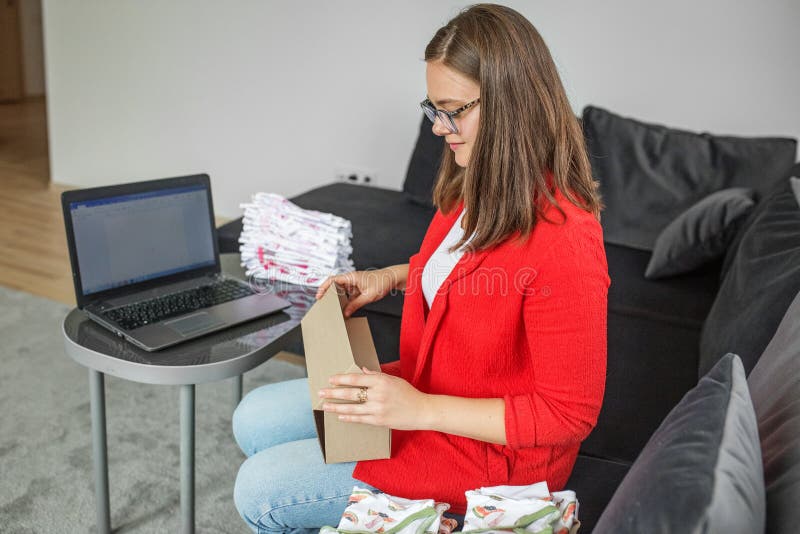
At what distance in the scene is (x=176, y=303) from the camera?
63.2 inches

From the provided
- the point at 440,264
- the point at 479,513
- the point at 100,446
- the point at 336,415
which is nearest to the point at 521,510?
the point at 479,513

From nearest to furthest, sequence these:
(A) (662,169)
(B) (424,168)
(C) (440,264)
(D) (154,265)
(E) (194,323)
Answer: (C) (440,264)
(E) (194,323)
(D) (154,265)
(A) (662,169)
(B) (424,168)

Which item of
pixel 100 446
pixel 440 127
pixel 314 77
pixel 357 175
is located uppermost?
pixel 440 127

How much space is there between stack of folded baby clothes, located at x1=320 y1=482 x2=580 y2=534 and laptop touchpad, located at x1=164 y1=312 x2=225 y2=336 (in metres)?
0.56

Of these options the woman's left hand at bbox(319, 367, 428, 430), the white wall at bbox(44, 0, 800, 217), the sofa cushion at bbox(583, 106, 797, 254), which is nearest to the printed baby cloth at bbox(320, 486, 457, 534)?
the woman's left hand at bbox(319, 367, 428, 430)

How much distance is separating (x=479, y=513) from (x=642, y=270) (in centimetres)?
167

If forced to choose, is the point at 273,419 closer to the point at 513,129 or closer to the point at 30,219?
the point at 513,129

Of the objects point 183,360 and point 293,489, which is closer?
point 293,489

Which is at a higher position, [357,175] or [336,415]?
[336,415]

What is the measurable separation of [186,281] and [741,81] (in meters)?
2.41

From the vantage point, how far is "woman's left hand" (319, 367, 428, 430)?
110cm

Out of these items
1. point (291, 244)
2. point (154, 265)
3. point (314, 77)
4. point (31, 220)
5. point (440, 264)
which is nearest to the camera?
point (440, 264)

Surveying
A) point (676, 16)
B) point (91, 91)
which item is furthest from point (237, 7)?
Result: point (676, 16)

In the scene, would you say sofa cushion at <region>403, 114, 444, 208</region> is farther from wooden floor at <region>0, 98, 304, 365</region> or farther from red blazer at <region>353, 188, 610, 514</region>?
red blazer at <region>353, 188, 610, 514</region>
